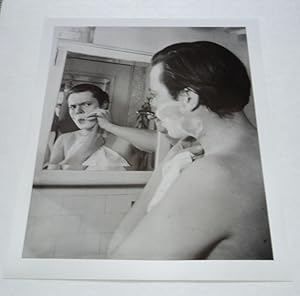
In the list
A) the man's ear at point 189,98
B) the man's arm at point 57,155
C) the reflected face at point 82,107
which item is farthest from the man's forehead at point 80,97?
the man's ear at point 189,98

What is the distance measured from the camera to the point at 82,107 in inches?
33.1

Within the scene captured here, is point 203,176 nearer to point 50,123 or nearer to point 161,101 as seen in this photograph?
point 161,101

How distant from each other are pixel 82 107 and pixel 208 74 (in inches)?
13.8

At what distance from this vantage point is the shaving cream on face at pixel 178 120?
80cm

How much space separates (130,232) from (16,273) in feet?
0.84

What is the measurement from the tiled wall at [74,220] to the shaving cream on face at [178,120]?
18cm

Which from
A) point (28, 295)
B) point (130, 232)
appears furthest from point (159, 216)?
point (28, 295)

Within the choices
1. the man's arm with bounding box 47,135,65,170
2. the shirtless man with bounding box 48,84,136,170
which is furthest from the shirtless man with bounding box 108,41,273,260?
the man's arm with bounding box 47,135,65,170

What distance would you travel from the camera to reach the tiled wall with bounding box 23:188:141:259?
2.28 ft

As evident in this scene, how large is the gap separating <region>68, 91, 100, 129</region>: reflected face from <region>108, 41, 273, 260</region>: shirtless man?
0.55ft

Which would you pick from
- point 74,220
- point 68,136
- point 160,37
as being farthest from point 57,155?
point 160,37

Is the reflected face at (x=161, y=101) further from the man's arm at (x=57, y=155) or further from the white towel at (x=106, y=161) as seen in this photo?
the man's arm at (x=57, y=155)

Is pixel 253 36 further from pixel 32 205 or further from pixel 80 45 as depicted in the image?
pixel 32 205

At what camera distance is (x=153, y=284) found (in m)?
0.66
